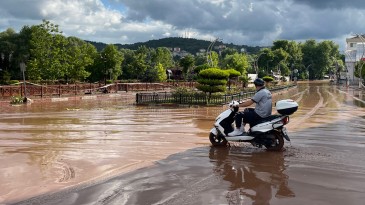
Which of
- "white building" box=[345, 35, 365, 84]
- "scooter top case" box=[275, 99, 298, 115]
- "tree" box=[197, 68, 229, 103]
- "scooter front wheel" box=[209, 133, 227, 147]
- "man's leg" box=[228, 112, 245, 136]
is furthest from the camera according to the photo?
"white building" box=[345, 35, 365, 84]

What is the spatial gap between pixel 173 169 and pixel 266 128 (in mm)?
2790

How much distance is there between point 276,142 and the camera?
32.3 ft

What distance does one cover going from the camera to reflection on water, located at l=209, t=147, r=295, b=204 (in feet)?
20.5

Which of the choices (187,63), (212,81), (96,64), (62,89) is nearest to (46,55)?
(62,89)

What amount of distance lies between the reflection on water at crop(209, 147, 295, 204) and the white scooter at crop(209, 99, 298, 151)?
361 millimetres

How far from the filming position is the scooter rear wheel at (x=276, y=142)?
32.1 feet

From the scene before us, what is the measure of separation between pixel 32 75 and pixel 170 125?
105 feet

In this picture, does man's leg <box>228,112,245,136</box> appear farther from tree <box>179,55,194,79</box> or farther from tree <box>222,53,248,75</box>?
tree <box>179,55,194,79</box>

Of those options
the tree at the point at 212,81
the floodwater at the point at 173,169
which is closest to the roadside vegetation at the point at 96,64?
the tree at the point at 212,81

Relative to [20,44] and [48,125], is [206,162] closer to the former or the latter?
[48,125]

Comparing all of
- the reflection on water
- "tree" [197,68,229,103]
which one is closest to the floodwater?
the reflection on water

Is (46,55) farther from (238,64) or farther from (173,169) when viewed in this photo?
(173,169)

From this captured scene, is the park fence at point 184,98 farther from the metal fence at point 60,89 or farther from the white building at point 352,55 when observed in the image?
the white building at point 352,55

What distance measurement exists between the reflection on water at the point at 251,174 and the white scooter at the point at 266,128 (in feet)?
1.18
